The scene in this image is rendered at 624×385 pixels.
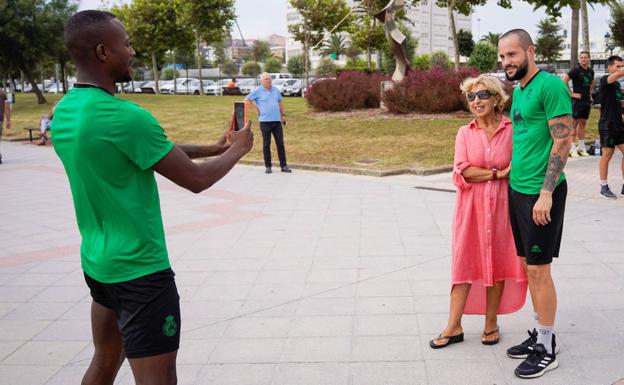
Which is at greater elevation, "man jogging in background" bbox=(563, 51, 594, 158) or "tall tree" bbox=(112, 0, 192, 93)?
"tall tree" bbox=(112, 0, 192, 93)

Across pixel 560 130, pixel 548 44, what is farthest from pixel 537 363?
pixel 548 44

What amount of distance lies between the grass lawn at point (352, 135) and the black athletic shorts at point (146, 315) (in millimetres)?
10431

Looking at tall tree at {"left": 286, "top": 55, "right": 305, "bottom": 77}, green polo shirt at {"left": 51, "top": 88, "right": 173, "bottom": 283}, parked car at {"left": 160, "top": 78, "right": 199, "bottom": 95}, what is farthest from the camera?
tall tree at {"left": 286, "top": 55, "right": 305, "bottom": 77}

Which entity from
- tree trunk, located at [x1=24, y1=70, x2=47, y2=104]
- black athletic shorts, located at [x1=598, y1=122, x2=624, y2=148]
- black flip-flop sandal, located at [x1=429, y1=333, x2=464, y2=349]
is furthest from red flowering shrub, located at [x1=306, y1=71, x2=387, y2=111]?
tree trunk, located at [x1=24, y1=70, x2=47, y2=104]

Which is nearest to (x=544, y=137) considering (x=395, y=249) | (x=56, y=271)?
(x=395, y=249)

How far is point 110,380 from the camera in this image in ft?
9.53

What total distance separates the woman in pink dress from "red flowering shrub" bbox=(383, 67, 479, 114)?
51.9 ft

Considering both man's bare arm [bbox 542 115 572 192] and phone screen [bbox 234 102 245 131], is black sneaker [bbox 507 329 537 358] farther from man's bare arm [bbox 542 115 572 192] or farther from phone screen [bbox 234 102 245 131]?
phone screen [bbox 234 102 245 131]

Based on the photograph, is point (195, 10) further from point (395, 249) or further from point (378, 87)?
point (395, 249)

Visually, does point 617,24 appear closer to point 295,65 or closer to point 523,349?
point 295,65

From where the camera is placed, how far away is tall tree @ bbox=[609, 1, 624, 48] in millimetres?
45969

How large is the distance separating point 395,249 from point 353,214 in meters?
1.94

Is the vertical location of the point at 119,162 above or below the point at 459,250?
above

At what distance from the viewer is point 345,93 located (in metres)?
22.3
